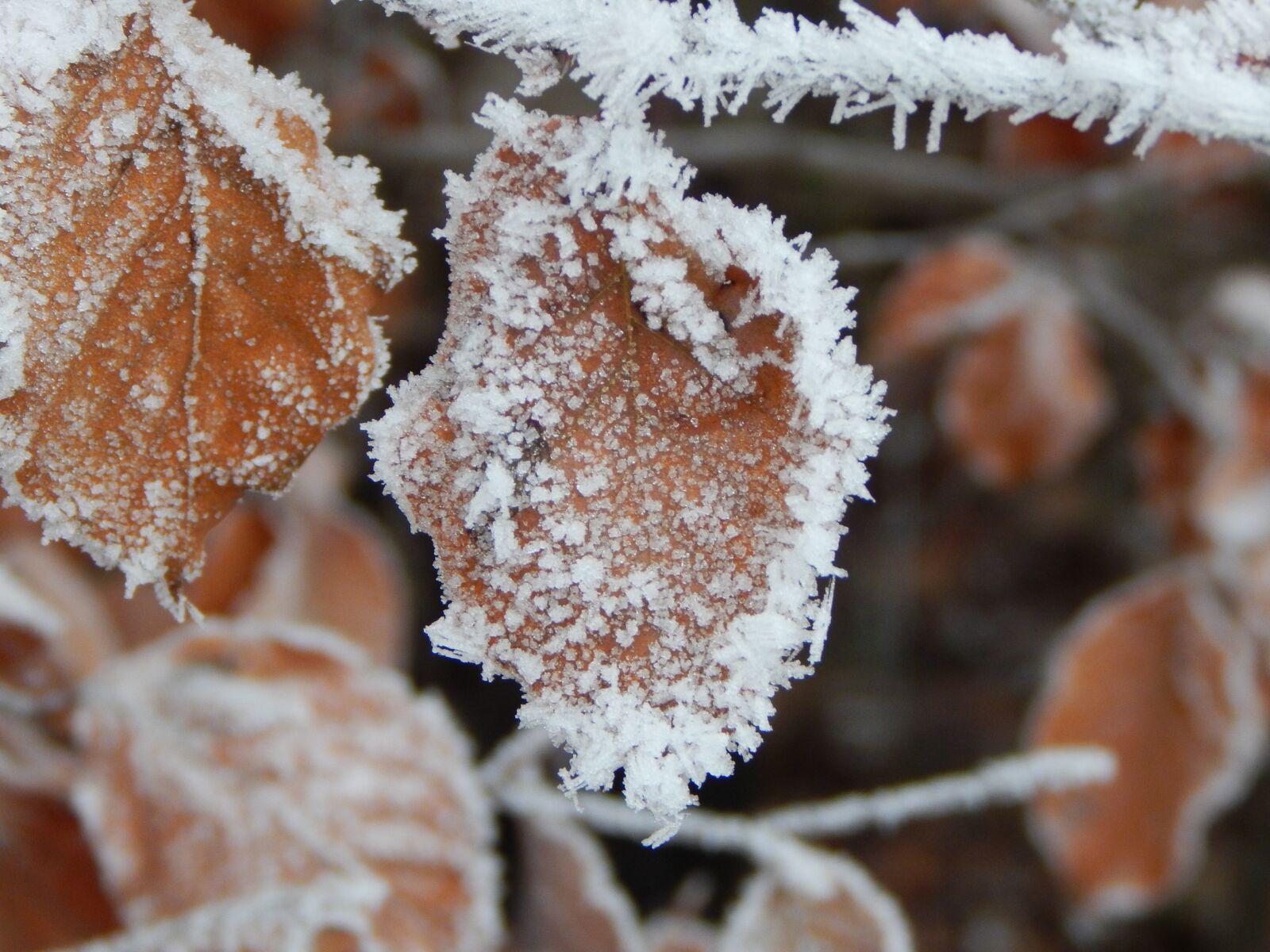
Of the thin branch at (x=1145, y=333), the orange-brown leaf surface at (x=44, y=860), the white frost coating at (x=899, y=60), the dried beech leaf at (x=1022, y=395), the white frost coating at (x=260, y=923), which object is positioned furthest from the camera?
the dried beech leaf at (x=1022, y=395)

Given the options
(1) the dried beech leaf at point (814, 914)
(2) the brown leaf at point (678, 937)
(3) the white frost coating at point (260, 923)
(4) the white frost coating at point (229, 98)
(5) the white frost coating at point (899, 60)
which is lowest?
(2) the brown leaf at point (678, 937)

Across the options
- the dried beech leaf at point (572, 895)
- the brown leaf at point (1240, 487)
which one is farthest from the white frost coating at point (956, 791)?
the brown leaf at point (1240, 487)

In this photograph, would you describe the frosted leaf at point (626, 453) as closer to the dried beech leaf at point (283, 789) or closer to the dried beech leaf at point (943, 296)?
the dried beech leaf at point (283, 789)

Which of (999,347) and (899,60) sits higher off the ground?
(999,347)

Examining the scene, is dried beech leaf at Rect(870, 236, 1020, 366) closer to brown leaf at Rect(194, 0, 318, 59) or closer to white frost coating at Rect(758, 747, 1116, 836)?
white frost coating at Rect(758, 747, 1116, 836)

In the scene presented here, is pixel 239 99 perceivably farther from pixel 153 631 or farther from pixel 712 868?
pixel 712 868

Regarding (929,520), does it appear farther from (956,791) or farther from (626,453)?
(626,453)

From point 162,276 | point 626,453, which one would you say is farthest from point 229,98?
point 626,453
